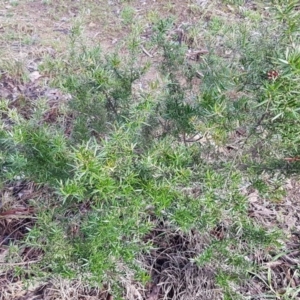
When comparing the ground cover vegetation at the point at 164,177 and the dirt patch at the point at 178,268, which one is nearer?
the ground cover vegetation at the point at 164,177

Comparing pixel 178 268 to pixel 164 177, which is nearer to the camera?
pixel 164 177

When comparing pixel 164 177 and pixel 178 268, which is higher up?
pixel 164 177

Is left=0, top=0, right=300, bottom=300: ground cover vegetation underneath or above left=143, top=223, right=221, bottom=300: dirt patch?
above

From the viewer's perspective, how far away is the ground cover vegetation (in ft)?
4.21

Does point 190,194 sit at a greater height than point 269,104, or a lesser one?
lesser

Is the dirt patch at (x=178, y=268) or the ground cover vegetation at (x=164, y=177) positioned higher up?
the ground cover vegetation at (x=164, y=177)

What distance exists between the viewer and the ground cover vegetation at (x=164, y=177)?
128cm

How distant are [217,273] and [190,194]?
1.37 ft

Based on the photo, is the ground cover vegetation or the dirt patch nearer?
the ground cover vegetation

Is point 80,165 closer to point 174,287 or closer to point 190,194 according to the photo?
point 190,194

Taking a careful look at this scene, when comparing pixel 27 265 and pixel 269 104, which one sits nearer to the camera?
pixel 269 104

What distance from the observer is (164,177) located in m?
1.34

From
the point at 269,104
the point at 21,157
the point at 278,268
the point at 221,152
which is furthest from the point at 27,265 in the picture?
the point at 269,104

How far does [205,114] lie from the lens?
1.36 metres
